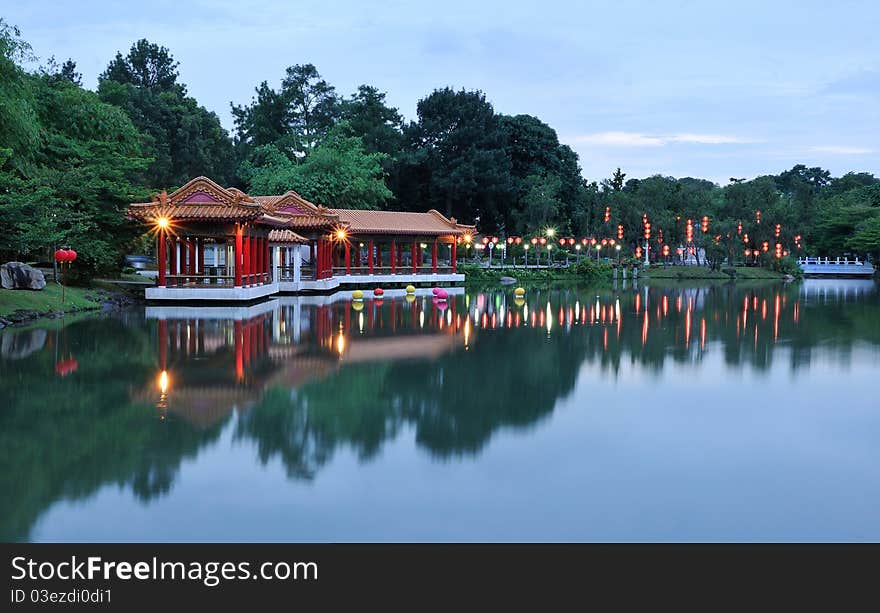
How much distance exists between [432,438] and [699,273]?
181ft

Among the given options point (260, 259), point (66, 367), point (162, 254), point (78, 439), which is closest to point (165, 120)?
point (260, 259)

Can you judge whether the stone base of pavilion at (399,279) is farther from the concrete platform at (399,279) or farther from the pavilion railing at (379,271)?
the pavilion railing at (379,271)

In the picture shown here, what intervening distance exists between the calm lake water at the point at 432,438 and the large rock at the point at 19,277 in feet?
19.6

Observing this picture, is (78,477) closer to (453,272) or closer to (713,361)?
(713,361)

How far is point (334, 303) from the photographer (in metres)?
30.9

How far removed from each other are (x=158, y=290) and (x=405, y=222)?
634 inches

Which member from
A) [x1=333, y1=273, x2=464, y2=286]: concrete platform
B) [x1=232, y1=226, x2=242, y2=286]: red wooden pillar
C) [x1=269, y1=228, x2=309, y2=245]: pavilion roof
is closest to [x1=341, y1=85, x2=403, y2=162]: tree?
[x1=333, y1=273, x2=464, y2=286]: concrete platform

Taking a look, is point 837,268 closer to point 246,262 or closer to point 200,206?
point 246,262

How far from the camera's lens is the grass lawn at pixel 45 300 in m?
22.5

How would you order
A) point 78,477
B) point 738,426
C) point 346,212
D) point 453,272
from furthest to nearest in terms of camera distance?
point 453,272
point 346,212
point 738,426
point 78,477

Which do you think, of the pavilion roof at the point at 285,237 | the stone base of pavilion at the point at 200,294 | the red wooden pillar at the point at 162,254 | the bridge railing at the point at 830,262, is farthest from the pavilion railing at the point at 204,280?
the bridge railing at the point at 830,262

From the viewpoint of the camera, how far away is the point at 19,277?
25000mm
